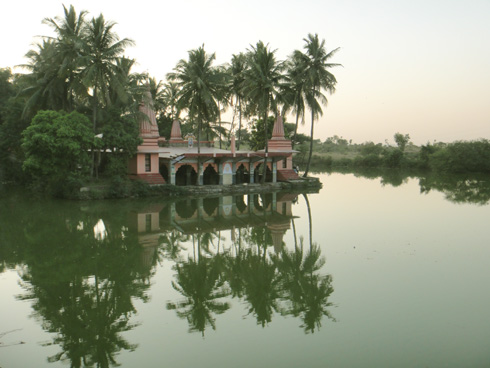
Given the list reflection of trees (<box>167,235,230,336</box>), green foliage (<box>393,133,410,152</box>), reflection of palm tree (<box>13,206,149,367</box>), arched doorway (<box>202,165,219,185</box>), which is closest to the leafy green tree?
arched doorway (<box>202,165,219,185</box>)

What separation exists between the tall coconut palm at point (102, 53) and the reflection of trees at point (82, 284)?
28.9 ft

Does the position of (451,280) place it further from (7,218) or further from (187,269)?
(7,218)

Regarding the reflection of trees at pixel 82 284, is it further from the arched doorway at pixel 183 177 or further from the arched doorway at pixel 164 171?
the arched doorway at pixel 183 177

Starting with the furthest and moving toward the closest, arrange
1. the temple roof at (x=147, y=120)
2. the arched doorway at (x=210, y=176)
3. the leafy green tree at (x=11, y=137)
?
1. the arched doorway at (x=210, y=176)
2. the leafy green tree at (x=11, y=137)
3. the temple roof at (x=147, y=120)

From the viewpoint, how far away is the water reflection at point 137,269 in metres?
6.29

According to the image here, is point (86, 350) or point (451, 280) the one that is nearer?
point (86, 350)

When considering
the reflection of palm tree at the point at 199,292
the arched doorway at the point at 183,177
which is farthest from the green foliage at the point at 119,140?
the reflection of palm tree at the point at 199,292

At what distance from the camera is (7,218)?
46.0 feet

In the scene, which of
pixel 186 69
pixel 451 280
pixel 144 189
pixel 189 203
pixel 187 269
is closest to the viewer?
pixel 451 280

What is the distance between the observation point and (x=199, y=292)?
24.9 feet

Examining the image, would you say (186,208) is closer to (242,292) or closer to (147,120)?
(147,120)

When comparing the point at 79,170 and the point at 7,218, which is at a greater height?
the point at 79,170

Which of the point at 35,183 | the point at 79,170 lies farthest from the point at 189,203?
the point at 35,183

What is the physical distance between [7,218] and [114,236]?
15.8 feet
